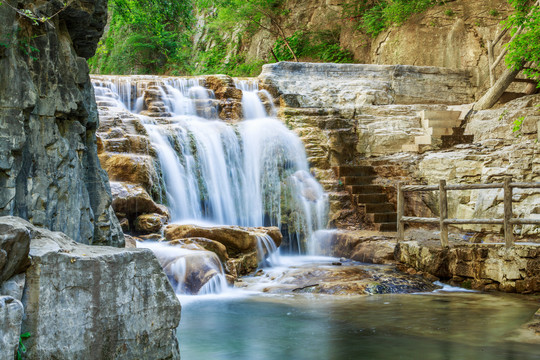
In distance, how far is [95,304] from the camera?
11.1 feet

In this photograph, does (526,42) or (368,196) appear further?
(368,196)

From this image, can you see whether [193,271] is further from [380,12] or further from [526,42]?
[380,12]

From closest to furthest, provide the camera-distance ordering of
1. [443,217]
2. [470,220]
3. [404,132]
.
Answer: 1. [470,220]
2. [443,217]
3. [404,132]

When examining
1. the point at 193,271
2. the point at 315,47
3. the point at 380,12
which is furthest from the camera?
the point at 315,47

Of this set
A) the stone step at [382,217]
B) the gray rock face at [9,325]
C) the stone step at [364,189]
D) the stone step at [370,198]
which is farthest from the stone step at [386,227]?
the gray rock face at [9,325]

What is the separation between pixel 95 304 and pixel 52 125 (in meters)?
2.37

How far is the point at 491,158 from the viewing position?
11102 millimetres

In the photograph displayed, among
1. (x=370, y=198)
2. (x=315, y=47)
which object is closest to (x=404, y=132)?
(x=370, y=198)

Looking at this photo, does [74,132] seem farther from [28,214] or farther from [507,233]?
[507,233]

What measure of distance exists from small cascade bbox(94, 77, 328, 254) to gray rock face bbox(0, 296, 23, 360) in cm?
796

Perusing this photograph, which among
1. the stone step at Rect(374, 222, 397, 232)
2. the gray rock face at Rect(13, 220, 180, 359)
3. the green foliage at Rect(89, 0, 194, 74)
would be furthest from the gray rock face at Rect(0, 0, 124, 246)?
the green foliage at Rect(89, 0, 194, 74)

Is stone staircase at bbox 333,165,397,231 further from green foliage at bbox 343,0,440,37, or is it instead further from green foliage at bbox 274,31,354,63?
green foliage at bbox 274,31,354,63

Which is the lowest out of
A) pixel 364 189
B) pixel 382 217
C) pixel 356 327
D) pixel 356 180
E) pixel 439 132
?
pixel 356 327

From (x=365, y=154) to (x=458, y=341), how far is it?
8.45 meters
